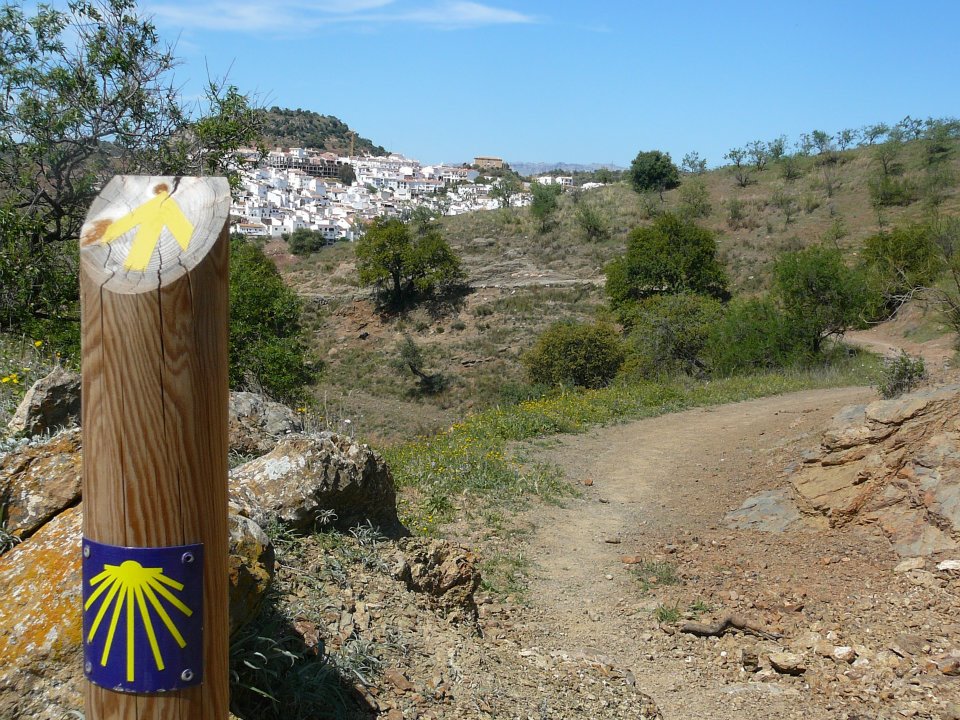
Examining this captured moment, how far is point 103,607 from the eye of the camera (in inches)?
54.6

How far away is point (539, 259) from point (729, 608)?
3177cm

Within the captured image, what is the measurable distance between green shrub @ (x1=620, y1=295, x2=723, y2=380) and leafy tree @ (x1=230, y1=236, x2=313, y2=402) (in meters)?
7.16

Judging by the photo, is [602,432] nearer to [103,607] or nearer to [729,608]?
[729,608]

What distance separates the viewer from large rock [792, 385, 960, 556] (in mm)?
5918

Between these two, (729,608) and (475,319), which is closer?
(729,608)

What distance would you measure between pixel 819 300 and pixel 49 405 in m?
17.5

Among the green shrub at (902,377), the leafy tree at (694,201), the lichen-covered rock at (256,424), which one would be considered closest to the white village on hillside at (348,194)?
the leafy tree at (694,201)

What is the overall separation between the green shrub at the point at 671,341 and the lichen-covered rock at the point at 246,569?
1598 cm

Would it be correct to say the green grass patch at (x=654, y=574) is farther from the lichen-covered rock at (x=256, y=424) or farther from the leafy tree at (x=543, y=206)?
the leafy tree at (x=543, y=206)

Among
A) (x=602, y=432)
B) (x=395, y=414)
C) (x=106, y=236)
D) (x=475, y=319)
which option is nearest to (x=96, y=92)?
(x=602, y=432)

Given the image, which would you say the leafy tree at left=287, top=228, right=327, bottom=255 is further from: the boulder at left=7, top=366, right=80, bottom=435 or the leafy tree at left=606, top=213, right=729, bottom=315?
the boulder at left=7, top=366, right=80, bottom=435

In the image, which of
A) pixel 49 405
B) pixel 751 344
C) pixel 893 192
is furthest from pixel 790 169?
pixel 49 405

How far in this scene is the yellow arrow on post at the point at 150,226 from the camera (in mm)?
1382

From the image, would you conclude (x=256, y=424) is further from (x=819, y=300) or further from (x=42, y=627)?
(x=819, y=300)
